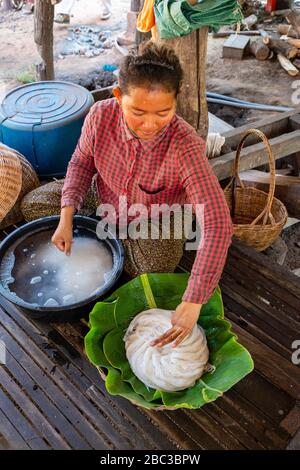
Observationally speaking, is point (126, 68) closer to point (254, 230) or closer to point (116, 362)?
point (116, 362)

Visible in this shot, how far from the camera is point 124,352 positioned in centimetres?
187

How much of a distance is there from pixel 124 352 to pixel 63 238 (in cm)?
62

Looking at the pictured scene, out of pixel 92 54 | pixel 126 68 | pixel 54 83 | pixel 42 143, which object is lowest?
pixel 92 54

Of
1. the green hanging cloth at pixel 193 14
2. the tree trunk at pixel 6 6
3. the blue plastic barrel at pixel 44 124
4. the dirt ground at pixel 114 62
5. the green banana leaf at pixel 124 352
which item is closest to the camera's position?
the green banana leaf at pixel 124 352

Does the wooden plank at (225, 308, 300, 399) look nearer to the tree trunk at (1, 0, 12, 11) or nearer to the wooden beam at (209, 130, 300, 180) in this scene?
the wooden beam at (209, 130, 300, 180)

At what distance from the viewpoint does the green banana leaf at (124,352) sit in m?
1.61

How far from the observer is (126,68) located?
5.50ft

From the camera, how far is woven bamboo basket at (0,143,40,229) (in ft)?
8.73

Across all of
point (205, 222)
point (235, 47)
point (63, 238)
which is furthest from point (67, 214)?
point (235, 47)

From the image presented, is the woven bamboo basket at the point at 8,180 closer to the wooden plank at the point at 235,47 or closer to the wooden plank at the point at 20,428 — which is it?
the wooden plank at the point at 20,428

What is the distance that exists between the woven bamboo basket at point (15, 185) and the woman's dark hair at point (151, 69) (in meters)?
1.24

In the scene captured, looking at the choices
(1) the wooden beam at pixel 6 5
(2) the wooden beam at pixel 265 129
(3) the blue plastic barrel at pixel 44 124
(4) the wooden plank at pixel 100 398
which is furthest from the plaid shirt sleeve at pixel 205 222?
(1) the wooden beam at pixel 6 5
